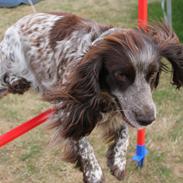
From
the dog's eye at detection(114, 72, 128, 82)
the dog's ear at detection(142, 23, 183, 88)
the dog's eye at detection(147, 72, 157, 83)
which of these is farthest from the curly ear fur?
the dog's ear at detection(142, 23, 183, 88)

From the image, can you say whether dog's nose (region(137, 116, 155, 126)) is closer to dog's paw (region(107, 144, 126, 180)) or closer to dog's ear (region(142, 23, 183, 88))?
dog's ear (region(142, 23, 183, 88))

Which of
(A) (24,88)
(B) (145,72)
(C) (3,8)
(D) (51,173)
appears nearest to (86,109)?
(B) (145,72)

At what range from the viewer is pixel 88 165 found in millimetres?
3766

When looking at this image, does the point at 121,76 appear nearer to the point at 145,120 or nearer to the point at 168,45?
the point at 145,120

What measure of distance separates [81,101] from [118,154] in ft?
2.94

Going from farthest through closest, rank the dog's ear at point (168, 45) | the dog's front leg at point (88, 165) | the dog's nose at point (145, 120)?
1. the dog's front leg at point (88, 165)
2. the dog's ear at point (168, 45)
3. the dog's nose at point (145, 120)

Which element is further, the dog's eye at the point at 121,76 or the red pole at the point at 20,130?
the red pole at the point at 20,130

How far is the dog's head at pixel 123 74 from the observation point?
9.84ft

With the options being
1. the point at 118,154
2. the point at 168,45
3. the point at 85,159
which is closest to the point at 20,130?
the point at 85,159

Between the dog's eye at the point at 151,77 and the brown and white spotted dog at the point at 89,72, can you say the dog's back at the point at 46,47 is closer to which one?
the brown and white spotted dog at the point at 89,72

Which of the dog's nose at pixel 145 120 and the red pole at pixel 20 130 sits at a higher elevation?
the dog's nose at pixel 145 120

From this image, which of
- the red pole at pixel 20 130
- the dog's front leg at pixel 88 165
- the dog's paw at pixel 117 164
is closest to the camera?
the red pole at pixel 20 130

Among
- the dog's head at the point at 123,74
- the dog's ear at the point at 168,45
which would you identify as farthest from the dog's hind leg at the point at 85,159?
the dog's ear at the point at 168,45

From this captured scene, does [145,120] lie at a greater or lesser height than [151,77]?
lesser
